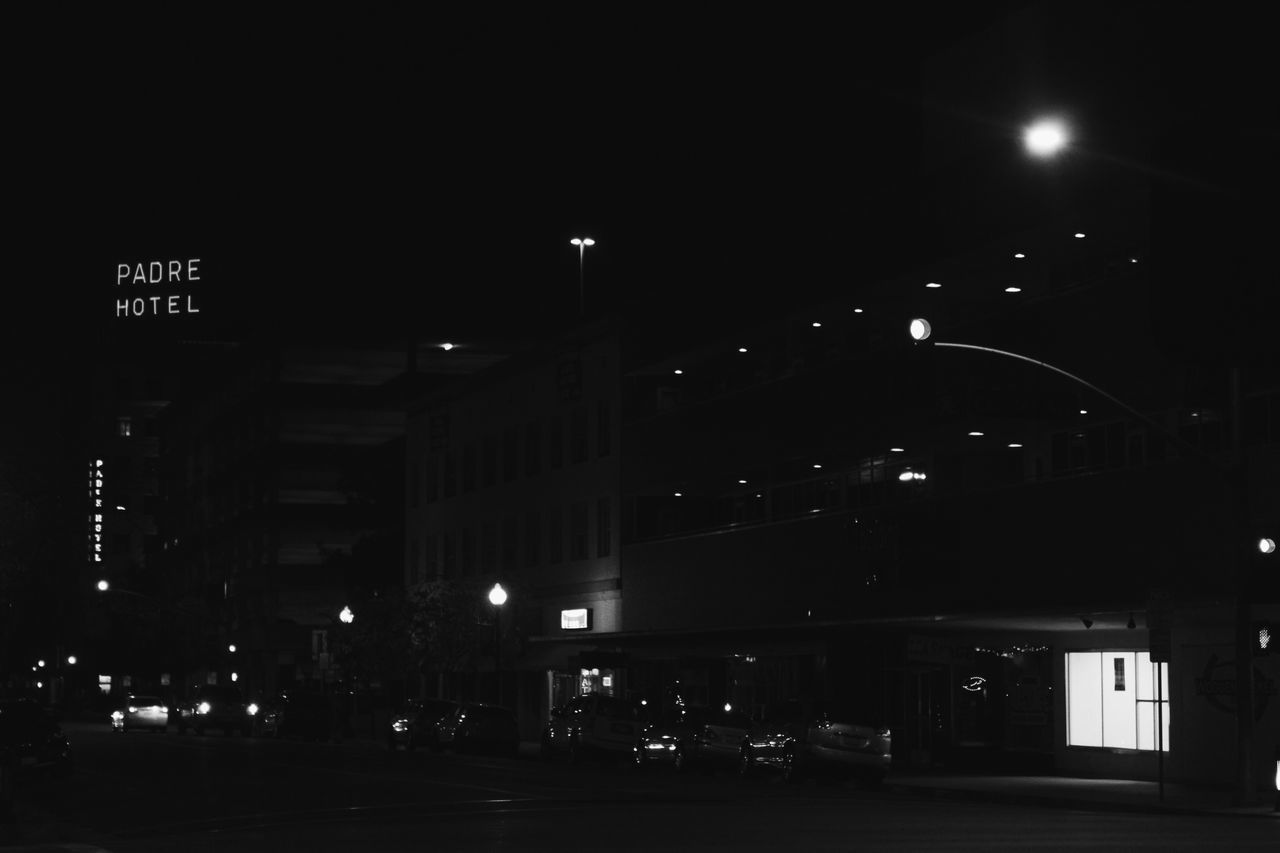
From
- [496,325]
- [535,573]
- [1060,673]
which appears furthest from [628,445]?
[496,325]

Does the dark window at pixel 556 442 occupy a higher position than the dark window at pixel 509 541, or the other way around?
the dark window at pixel 556 442

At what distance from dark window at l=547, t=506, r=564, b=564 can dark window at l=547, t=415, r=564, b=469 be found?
1.50m

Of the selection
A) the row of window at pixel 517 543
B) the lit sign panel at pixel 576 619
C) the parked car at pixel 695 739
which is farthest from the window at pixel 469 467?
the parked car at pixel 695 739

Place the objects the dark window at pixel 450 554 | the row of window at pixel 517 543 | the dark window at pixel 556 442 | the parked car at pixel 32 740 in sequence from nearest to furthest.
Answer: the parked car at pixel 32 740, the row of window at pixel 517 543, the dark window at pixel 556 442, the dark window at pixel 450 554

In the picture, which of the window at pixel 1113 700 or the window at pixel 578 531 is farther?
the window at pixel 578 531

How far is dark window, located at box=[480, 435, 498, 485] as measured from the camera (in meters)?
71.8

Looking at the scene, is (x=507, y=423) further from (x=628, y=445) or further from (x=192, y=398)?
(x=192, y=398)

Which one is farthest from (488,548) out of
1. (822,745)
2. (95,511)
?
(95,511)

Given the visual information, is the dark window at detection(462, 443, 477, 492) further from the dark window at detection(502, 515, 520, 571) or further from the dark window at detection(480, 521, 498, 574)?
the dark window at detection(502, 515, 520, 571)

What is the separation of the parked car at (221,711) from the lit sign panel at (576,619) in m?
16.3

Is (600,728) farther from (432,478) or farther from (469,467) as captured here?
(432,478)

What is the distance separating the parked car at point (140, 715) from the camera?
77.6 metres

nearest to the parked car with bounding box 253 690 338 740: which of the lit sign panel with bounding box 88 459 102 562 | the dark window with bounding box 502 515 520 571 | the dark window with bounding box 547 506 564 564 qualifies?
the dark window with bounding box 502 515 520 571

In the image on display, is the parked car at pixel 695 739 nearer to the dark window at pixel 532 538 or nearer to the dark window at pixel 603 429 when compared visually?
the dark window at pixel 603 429
